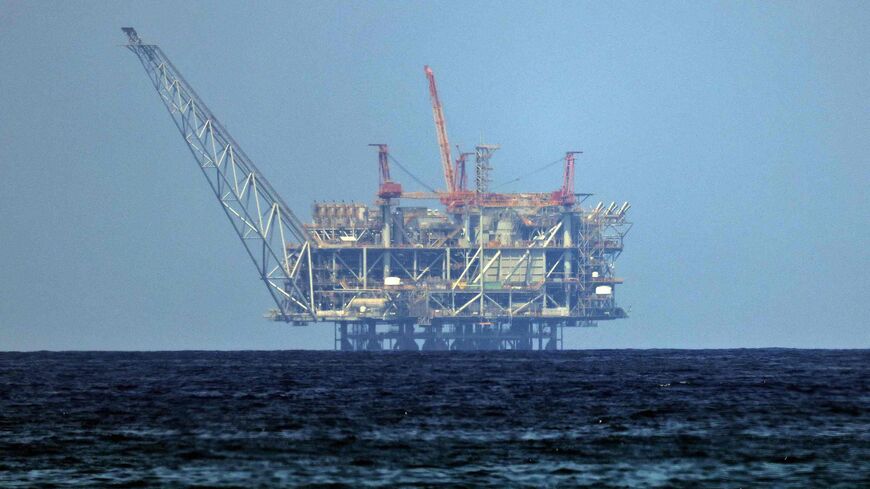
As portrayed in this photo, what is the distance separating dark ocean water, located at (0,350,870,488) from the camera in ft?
155

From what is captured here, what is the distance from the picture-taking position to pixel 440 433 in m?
60.1

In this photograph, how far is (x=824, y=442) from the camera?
5653 cm

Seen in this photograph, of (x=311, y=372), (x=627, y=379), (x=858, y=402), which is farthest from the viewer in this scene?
(x=311, y=372)

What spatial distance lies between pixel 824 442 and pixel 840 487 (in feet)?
39.7

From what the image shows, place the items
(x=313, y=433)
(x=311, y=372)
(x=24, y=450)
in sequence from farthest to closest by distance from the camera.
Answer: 1. (x=311, y=372)
2. (x=313, y=433)
3. (x=24, y=450)

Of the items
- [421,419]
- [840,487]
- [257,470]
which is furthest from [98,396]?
[840,487]

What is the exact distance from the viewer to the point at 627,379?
105 m

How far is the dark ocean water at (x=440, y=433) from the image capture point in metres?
47.3

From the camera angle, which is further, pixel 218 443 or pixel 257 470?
pixel 218 443

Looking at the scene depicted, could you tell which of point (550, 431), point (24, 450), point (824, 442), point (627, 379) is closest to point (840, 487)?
point (824, 442)

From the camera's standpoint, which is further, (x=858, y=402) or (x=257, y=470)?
(x=858, y=402)

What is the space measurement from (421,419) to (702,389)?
1110 inches

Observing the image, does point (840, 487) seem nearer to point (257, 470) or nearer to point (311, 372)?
point (257, 470)

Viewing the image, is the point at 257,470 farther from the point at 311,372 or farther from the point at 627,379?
the point at 311,372
